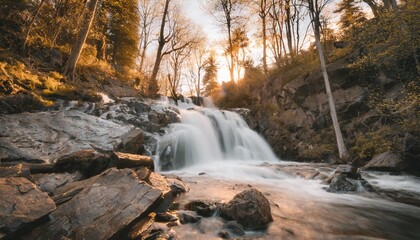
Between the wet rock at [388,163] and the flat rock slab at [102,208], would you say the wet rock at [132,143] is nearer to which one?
the flat rock slab at [102,208]

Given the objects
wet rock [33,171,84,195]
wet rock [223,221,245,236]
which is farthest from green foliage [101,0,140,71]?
wet rock [223,221,245,236]

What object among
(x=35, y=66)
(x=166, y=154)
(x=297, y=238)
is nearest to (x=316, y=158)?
(x=166, y=154)

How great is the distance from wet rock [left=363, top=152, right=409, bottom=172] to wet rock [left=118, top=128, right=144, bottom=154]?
911 cm

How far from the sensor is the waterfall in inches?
430

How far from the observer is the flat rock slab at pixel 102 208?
2999 mm

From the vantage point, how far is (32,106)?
9.12 metres

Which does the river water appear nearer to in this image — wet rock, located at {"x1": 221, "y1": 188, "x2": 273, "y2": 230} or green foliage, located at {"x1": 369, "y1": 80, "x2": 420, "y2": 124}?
wet rock, located at {"x1": 221, "y1": 188, "x2": 273, "y2": 230}

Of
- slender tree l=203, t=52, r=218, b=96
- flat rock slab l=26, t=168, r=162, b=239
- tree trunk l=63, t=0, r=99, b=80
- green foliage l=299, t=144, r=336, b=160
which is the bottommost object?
flat rock slab l=26, t=168, r=162, b=239

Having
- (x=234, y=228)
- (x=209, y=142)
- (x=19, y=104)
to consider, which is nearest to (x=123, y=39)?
(x=209, y=142)

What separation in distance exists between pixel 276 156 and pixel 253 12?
1570cm

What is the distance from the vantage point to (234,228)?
396cm

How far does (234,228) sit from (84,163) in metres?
3.38

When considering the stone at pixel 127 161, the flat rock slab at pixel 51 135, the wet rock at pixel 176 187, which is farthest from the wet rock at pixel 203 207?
the flat rock slab at pixel 51 135

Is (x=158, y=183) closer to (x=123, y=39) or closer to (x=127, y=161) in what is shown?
(x=127, y=161)
